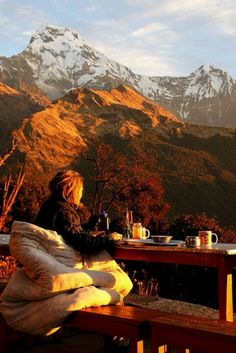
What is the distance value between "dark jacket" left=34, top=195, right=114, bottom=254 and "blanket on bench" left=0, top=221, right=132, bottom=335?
0.05m

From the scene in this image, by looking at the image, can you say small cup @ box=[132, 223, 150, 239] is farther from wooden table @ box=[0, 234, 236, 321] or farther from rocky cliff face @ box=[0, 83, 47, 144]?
rocky cliff face @ box=[0, 83, 47, 144]

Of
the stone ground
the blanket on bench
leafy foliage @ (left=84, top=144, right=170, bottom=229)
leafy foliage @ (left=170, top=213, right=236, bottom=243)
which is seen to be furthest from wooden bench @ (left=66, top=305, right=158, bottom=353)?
leafy foliage @ (left=84, top=144, right=170, bottom=229)

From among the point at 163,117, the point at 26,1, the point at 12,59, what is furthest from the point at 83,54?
the point at 26,1

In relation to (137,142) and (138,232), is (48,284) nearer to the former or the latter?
(138,232)

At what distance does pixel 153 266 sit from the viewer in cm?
1201

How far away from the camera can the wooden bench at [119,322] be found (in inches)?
121

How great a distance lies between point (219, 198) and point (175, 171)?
138 inches

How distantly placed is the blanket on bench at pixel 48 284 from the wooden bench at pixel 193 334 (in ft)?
1.77

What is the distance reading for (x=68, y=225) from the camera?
3.71m

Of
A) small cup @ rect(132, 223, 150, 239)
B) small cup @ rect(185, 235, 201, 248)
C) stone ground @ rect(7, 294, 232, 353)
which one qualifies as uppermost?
small cup @ rect(132, 223, 150, 239)

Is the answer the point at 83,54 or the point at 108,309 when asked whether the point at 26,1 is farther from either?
the point at 83,54

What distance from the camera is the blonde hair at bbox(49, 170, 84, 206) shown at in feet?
12.4

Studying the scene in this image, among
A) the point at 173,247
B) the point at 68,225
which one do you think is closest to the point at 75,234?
the point at 68,225

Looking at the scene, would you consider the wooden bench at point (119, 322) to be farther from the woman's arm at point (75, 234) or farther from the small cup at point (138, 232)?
the small cup at point (138, 232)
